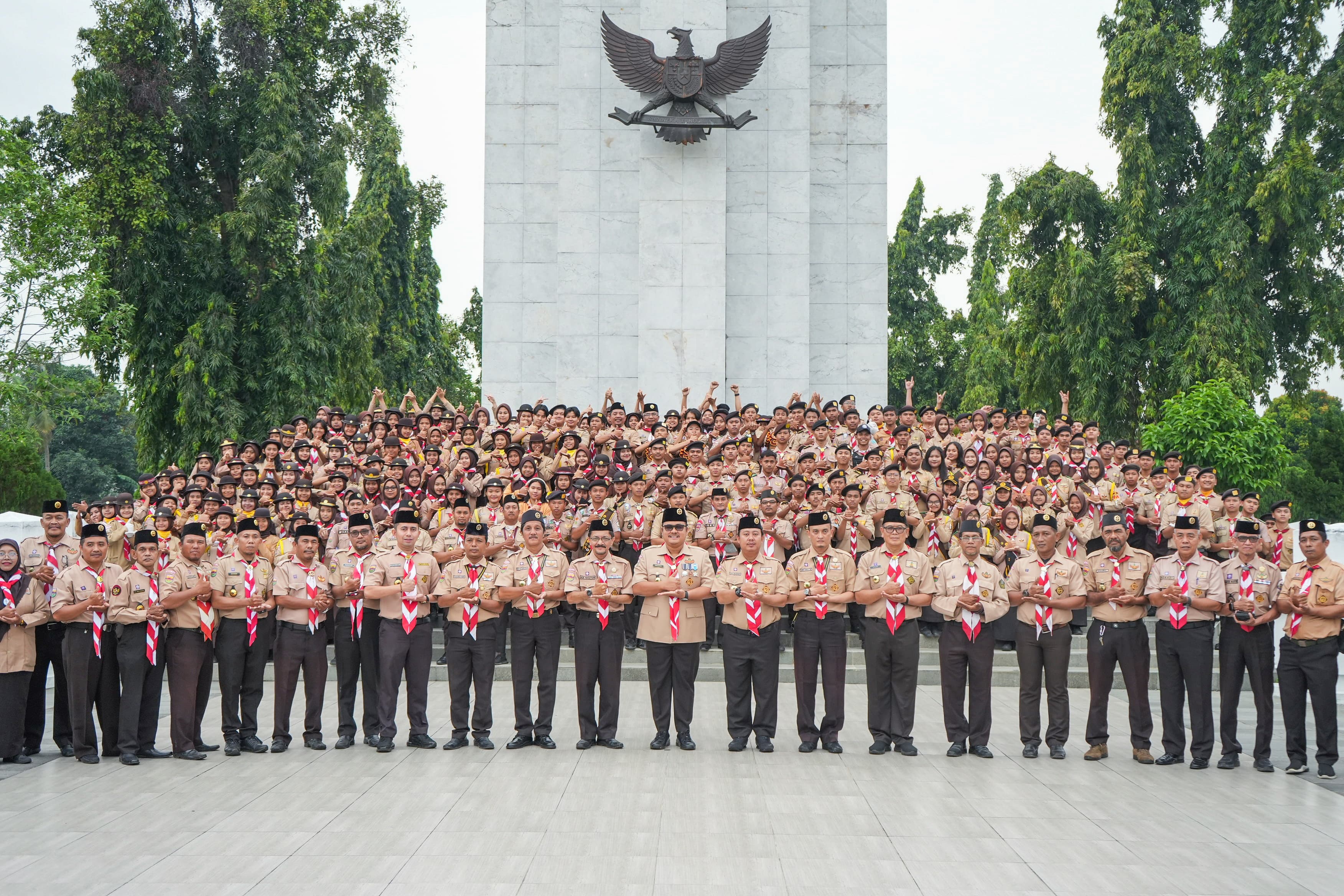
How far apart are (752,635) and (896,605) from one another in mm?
1256

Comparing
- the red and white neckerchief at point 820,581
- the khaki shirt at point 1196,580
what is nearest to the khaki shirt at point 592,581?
the red and white neckerchief at point 820,581

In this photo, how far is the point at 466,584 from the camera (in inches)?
395

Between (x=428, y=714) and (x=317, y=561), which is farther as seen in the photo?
(x=428, y=714)

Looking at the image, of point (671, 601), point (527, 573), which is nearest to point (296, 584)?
point (527, 573)

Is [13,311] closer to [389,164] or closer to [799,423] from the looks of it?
[799,423]

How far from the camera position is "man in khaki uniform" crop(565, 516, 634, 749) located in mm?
9922

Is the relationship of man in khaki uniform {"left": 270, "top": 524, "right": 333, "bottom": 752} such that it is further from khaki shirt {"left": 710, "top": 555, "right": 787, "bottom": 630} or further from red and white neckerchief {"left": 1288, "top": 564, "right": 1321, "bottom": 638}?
red and white neckerchief {"left": 1288, "top": 564, "right": 1321, "bottom": 638}

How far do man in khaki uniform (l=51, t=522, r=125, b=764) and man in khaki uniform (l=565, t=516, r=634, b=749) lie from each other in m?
3.76

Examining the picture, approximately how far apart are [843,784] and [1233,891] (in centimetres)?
291

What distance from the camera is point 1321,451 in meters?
32.9

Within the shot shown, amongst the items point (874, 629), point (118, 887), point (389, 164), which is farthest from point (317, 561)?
point (389, 164)

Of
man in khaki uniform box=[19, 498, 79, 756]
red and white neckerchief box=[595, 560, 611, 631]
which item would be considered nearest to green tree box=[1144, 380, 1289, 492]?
red and white neckerchief box=[595, 560, 611, 631]

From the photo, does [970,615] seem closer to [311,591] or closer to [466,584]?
[466,584]

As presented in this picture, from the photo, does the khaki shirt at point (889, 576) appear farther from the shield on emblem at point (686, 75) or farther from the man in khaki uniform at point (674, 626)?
the shield on emblem at point (686, 75)
